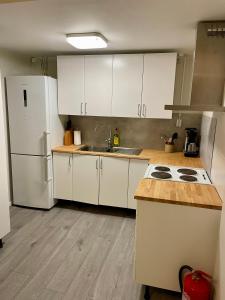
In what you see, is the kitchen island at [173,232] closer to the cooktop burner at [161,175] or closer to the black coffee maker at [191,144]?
the cooktop burner at [161,175]

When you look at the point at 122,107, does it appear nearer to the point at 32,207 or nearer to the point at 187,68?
the point at 187,68

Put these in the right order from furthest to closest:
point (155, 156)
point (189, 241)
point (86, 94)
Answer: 1. point (86, 94)
2. point (155, 156)
3. point (189, 241)

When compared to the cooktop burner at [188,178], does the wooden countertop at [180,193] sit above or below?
below

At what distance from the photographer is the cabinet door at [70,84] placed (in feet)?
→ 10.3

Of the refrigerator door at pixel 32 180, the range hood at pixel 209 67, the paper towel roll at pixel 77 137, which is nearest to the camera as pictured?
the range hood at pixel 209 67

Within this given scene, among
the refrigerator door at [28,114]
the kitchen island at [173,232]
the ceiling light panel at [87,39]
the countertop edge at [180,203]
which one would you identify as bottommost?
the kitchen island at [173,232]

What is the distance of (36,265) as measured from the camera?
2.17 m

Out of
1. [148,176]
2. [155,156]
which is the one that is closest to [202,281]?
[148,176]

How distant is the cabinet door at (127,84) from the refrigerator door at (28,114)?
0.93m

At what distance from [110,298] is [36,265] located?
2.62 feet

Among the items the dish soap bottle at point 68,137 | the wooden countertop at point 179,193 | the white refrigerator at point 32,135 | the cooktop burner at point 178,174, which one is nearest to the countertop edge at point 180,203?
the wooden countertop at point 179,193

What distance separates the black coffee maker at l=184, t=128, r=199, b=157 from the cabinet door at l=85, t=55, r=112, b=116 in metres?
1.12

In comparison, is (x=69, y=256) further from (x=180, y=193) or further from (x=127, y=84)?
(x=127, y=84)

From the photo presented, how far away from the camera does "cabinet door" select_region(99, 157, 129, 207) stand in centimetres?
303
